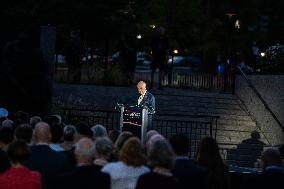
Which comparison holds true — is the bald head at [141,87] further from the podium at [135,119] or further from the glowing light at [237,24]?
the glowing light at [237,24]

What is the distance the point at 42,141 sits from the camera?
11.0 m

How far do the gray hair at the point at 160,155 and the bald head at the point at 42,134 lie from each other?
192 centimetres

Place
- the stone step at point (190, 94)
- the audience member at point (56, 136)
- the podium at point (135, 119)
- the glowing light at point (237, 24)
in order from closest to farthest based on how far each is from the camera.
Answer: the audience member at point (56, 136), the podium at point (135, 119), the stone step at point (190, 94), the glowing light at point (237, 24)

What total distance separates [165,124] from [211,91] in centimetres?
500

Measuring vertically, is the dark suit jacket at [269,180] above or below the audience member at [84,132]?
below

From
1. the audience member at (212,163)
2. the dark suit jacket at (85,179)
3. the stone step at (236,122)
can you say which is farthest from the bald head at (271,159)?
the stone step at (236,122)

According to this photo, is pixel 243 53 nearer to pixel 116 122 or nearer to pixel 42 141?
pixel 116 122

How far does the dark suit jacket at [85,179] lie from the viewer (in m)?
9.52

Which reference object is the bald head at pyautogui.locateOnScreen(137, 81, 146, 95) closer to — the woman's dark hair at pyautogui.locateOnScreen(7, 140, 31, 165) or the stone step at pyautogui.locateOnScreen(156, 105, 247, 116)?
the stone step at pyautogui.locateOnScreen(156, 105, 247, 116)

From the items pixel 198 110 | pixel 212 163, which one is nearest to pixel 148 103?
pixel 198 110

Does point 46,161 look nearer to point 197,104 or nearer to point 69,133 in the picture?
point 69,133

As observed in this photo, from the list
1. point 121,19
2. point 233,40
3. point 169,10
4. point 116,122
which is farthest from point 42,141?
point 233,40

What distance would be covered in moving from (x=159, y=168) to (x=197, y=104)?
16.3 metres

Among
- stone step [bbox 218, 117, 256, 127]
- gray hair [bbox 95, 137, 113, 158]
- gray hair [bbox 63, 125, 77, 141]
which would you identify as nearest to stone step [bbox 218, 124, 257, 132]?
stone step [bbox 218, 117, 256, 127]
